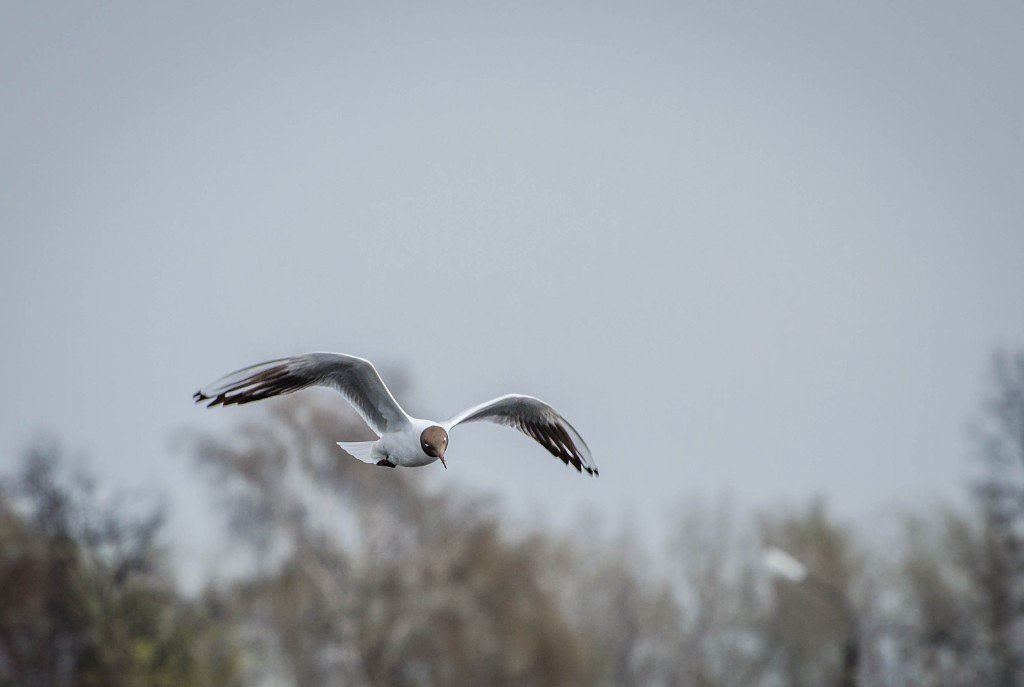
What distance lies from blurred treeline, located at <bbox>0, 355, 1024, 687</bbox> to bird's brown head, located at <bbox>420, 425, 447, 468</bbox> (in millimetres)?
12920

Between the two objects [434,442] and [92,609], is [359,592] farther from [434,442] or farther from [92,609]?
[434,442]

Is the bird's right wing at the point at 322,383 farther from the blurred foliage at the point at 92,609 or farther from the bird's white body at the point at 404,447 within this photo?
the blurred foliage at the point at 92,609

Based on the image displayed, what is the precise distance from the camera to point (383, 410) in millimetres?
12117

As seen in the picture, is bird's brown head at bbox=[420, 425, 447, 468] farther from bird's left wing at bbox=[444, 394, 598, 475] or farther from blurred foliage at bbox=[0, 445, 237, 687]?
blurred foliage at bbox=[0, 445, 237, 687]

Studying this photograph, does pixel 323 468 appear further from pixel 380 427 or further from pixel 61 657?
pixel 380 427

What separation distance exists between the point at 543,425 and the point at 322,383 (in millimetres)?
2149

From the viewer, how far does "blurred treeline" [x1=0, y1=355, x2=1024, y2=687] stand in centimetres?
2747

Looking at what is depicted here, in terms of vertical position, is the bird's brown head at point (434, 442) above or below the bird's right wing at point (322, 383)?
below

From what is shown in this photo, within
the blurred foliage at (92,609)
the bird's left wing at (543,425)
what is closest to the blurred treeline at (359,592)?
the blurred foliage at (92,609)

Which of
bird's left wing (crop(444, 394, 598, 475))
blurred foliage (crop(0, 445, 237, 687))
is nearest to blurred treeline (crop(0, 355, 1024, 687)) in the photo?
blurred foliage (crop(0, 445, 237, 687))

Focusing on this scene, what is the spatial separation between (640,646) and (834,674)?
9110 mm

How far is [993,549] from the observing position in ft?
115

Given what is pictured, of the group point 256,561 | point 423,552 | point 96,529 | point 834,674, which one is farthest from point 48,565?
point 834,674

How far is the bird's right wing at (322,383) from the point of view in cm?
1100
